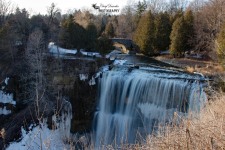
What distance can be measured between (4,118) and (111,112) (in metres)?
7.19

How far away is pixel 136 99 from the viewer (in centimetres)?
1523

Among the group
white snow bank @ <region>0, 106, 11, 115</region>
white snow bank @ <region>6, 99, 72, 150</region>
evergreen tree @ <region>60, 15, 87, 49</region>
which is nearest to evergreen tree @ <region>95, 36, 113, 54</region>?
evergreen tree @ <region>60, 15, 87, 49</region>

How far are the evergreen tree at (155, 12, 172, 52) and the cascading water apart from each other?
42.8 feet

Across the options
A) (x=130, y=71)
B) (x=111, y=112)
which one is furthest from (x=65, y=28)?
(x=111, y=112)

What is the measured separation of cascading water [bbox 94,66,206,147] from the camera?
45.8 feet

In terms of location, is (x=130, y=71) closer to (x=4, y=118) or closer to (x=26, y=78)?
(x=26, y=78)

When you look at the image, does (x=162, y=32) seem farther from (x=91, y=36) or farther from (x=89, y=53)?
(x=89, y=53)

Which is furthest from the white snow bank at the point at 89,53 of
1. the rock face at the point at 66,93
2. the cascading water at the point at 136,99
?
the cascading water at the point at 136,99

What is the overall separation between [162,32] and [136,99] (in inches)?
635

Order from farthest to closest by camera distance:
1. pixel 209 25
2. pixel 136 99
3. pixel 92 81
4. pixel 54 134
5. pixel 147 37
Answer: pixel 147 37, pixel 209 25, pixel 92 81, pixel 136 99, pixel 54 134

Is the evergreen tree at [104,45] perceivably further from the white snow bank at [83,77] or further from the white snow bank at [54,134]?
the white snow bank at [54,134]

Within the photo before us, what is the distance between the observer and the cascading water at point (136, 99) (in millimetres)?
13961

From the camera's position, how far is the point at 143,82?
1531 centimetres

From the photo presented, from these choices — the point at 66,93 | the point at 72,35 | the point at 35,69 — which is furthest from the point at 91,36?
the point at 66,93
